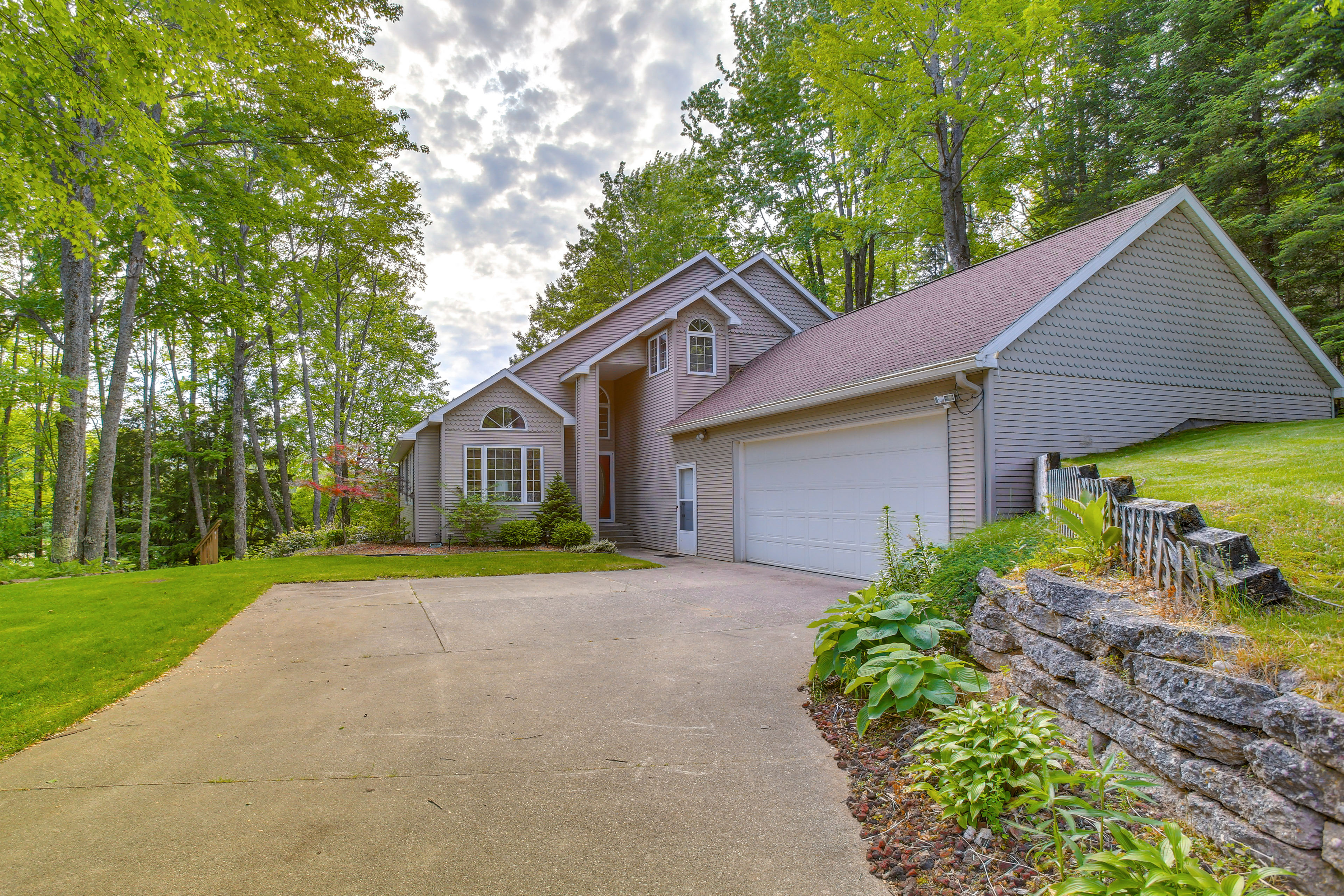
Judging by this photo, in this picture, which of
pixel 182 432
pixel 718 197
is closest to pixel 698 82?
pixel 718 197

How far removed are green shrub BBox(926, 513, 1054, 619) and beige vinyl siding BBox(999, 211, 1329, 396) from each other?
3.04 meters

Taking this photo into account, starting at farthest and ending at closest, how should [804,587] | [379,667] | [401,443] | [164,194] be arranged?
[401,443] < [804,587] < [164,194] < [379,667]

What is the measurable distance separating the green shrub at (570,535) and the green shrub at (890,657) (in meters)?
10.5

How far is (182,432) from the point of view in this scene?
79.4ft

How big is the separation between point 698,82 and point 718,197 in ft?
14.0

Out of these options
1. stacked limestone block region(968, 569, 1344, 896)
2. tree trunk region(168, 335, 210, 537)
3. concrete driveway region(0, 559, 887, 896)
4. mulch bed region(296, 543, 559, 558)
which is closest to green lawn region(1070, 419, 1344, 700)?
stacked limestone block region(968, 569, 1344, 896)

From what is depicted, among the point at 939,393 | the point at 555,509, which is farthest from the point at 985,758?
the point at 555,509

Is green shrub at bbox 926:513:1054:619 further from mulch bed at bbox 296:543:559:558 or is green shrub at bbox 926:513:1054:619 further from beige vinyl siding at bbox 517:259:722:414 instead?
beige vinyl siding at bbox 517:259:722:414

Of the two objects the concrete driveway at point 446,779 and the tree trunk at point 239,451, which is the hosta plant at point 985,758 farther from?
the tree trunk at point 239,451

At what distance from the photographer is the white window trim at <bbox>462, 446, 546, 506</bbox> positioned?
15.5 meters

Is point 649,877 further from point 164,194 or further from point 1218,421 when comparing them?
point 1218,421

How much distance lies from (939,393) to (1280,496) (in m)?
3.95

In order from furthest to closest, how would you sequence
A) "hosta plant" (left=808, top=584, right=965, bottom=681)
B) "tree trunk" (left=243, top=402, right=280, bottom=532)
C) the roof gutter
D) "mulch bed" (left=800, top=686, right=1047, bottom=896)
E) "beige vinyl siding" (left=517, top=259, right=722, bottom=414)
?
1. "tree trunk" (left=243, top=402, right=280, bottom=532)
2. "beige vinyl siding" (left=517, top=259, right=722, bottom=414)
3. the roof gutter
4. "hosta plant" (left=808, top=584, right=965, bottom=681)
5. "mulch bed" (left=800, top=686, right=1047, bottom=896)

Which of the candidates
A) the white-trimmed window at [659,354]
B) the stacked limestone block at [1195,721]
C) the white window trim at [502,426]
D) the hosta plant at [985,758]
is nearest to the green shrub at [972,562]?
the stacked limestone block at [1195,721]
